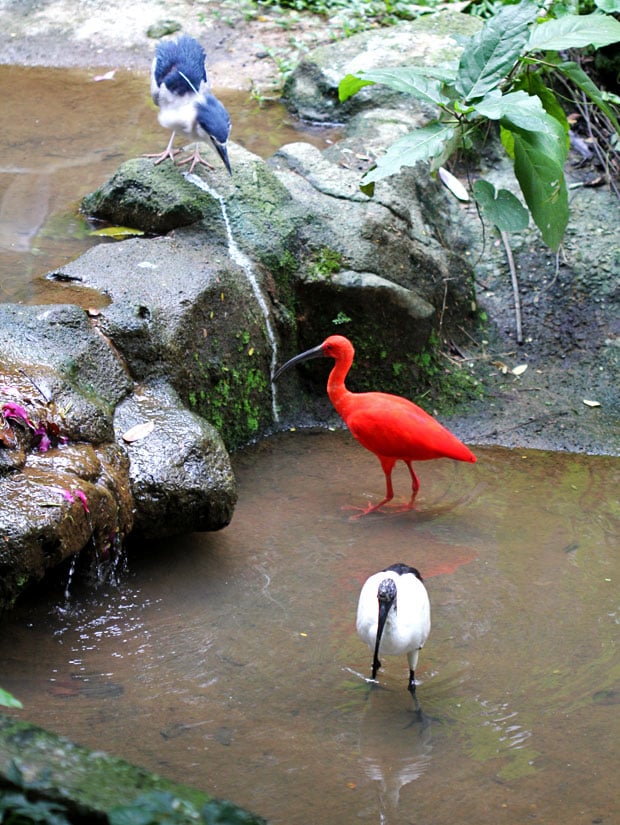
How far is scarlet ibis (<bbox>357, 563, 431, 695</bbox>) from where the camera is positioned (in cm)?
378

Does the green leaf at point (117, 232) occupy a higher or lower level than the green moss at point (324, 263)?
higher

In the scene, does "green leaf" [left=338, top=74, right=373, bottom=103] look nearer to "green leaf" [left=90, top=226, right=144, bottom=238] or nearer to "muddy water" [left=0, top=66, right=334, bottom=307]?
"muddy water" [left=0, top=66, right=334, bottom=307]

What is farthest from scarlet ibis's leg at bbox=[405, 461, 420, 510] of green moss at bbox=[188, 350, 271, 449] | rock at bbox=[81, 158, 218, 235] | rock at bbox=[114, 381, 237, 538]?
rock at bbox=[81, 158, 218, 235]

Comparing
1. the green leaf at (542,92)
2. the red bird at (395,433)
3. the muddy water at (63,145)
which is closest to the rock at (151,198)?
the muddy water at (63,145)

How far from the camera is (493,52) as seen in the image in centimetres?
328

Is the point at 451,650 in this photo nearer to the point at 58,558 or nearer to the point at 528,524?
the point at 528,524

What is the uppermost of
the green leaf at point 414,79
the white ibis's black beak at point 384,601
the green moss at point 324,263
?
the green leaf at point 414,79

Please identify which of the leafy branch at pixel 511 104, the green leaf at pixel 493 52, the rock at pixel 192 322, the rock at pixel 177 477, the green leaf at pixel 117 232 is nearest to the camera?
the leafy branch at pixel 511 104

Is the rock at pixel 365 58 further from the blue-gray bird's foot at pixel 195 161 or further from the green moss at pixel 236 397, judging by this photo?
the green moss at pixel 236 397

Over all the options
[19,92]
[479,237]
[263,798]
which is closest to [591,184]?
[479,237]

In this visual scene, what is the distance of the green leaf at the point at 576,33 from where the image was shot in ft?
10.6

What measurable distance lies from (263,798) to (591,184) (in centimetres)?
560

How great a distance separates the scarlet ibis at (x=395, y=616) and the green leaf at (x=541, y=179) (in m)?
1.47

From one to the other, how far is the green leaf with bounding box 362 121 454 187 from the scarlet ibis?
1572 mm
